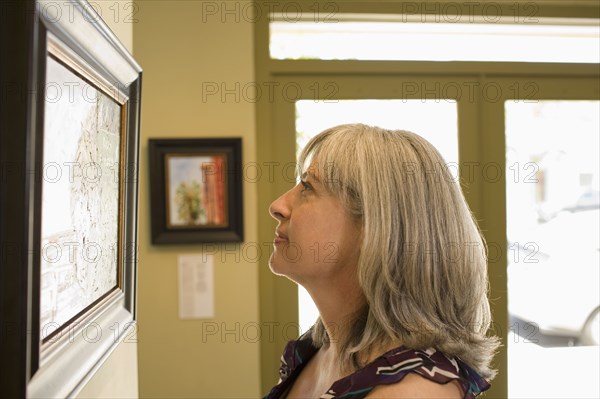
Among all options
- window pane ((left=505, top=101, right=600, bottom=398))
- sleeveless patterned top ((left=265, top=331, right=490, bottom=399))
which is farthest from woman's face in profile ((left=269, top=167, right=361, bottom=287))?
window pane ((left=505, top=101, right=600, bottom=398))

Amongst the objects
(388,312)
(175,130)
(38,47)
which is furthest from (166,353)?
(38,47)

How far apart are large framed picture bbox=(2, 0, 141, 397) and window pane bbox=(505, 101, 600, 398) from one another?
226 cm

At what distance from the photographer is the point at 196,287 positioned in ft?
9.04

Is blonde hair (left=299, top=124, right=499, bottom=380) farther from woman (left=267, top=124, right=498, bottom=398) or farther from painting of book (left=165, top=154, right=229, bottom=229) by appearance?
painting of book (left=165, top=154, right=229, bottom=229)

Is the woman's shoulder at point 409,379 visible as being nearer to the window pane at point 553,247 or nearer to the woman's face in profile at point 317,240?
the woman's face in profile at point 317,240

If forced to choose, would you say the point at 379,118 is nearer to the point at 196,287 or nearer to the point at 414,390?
the point at 196,287

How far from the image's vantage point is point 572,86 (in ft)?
10.0

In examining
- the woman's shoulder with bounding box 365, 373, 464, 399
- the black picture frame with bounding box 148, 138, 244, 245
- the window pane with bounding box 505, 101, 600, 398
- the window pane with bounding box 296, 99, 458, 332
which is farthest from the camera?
the window pane with bounding box 505, 101, 600, 398

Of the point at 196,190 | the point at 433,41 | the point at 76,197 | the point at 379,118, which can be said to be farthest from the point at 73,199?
the point at 433,41

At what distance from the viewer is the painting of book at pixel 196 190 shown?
2699 millimetres

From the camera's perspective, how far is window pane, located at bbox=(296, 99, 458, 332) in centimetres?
288

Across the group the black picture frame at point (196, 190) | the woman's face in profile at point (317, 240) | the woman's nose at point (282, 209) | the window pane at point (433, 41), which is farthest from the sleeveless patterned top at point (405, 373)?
the window pane at point (433, 41)

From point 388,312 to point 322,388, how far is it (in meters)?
0.25

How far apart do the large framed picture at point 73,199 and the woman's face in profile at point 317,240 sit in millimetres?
334
